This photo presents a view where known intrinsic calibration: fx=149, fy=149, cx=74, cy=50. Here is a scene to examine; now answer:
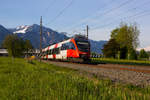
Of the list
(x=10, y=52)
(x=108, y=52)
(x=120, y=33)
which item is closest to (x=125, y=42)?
(x=120, y=33)

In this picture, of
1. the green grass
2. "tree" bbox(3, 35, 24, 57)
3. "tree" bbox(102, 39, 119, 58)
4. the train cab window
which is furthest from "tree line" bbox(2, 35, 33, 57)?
the green grass

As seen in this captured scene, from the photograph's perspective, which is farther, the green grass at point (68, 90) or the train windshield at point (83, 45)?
the train windshield at point (83, 45)

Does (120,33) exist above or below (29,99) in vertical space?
above

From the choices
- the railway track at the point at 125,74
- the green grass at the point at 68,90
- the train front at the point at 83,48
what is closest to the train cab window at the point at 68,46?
the train front at the point at 83,48

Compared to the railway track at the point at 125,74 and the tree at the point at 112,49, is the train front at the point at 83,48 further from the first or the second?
the tree at the point at 112,49

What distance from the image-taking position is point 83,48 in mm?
19359

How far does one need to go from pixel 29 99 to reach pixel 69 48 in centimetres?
1754

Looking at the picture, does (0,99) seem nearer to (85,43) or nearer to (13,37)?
(85,43)

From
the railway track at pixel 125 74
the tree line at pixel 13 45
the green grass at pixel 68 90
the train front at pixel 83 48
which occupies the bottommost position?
the railway track at pixel 125 74

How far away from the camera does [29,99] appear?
8.84ft

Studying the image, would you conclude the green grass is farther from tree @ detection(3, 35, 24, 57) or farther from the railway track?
tree @ detection(3, 35, 24, 57)

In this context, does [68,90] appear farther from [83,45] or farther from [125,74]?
[83,45]

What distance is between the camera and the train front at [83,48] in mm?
18969

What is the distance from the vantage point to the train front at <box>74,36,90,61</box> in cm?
1897
